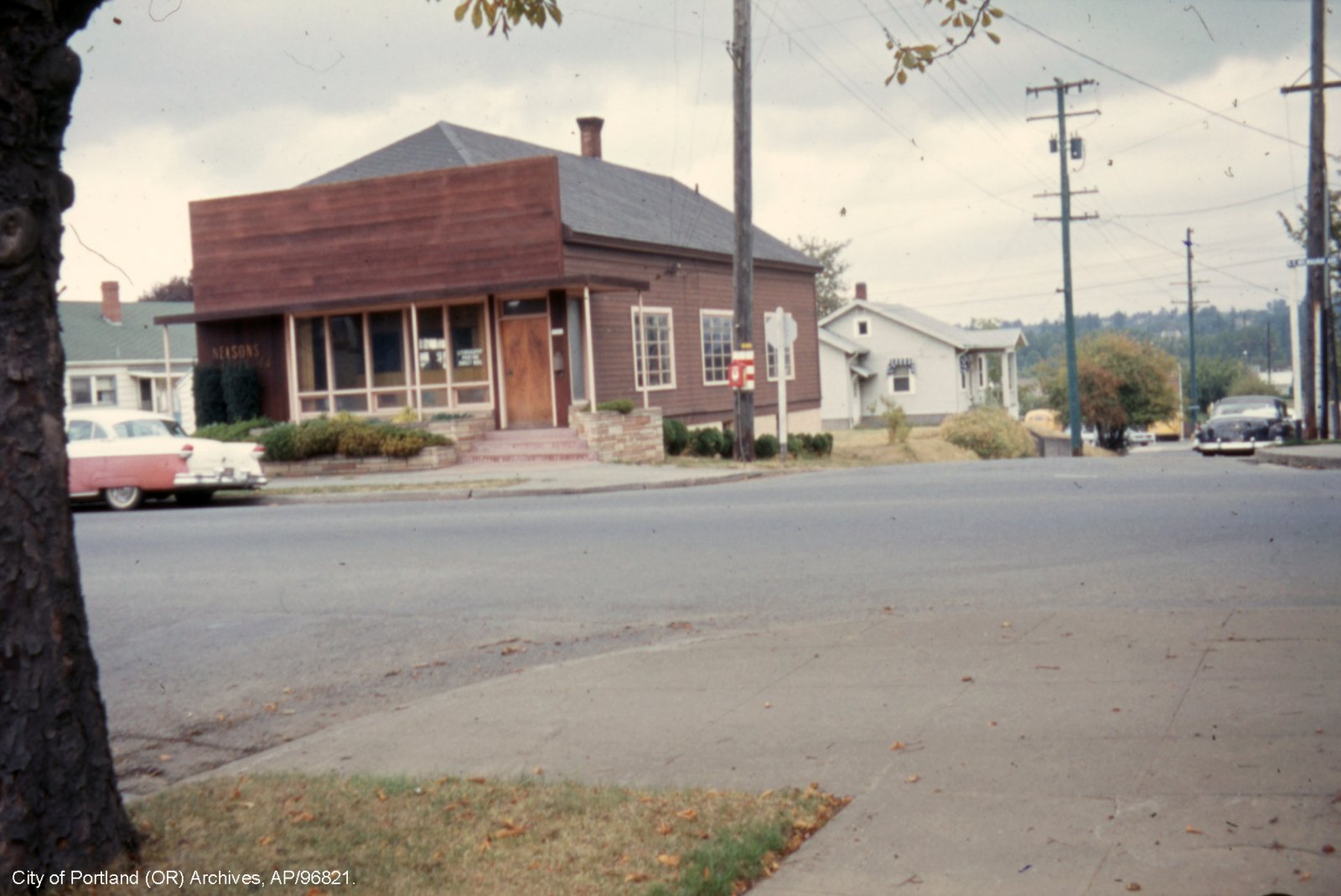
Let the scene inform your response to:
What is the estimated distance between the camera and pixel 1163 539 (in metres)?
12.3

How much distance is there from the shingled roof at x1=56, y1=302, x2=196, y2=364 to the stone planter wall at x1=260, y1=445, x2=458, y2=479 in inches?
1052

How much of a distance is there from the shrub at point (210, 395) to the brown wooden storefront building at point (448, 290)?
59 centimetres

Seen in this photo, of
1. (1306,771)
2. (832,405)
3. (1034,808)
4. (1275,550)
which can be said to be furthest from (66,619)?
(832,405)

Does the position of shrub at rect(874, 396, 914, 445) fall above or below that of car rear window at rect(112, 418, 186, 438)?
below

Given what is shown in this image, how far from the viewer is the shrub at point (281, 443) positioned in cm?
2716

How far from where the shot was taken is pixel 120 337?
53719 millimetres

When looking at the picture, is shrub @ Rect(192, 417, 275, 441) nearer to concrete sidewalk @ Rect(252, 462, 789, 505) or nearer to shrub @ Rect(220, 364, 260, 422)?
shrub @ Rect(220, 364, 260, 422)

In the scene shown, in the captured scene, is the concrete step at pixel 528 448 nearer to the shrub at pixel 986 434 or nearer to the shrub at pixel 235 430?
the shrub at pixel 235 430

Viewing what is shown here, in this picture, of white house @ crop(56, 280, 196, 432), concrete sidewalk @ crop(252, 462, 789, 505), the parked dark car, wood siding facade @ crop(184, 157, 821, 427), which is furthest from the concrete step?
white house @ crop(56, 280, 196, 432)

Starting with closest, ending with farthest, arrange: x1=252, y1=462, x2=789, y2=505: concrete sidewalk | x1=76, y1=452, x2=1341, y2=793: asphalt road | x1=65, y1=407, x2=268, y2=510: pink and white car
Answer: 1. x1=76, y1=452, x2=1341, y2=793: asphalt road
2. x1=252, y1=462, x2=789, y2=505: concrete sidewalk
3. x1=65, y1=407, x2=268, y2=510: pink and white car

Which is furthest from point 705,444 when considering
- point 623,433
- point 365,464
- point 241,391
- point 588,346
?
point 241,391

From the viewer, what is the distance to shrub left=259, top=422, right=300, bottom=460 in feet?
89.1

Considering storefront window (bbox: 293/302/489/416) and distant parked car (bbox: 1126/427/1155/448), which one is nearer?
storefront window (bbox: 293/302/489/416)

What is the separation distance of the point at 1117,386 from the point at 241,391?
42010mm
